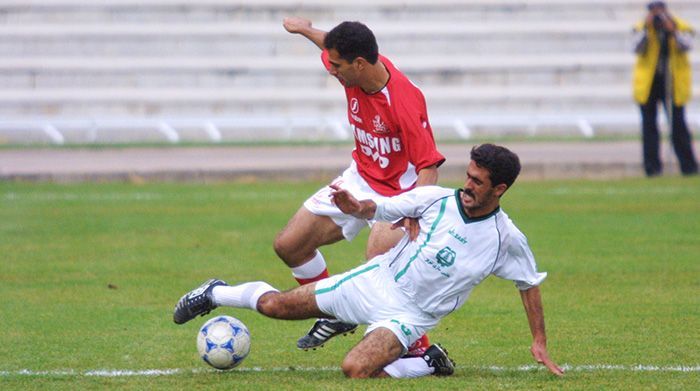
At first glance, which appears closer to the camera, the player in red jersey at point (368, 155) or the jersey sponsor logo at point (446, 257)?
the jersey sponsor logo at point (446, 257)

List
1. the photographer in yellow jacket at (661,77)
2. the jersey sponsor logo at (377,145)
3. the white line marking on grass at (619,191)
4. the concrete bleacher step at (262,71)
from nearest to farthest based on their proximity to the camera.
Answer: the jersey sponsor logo at (377,145) → the white line marking on grass at (619,191) → the photographer in yellow jacket at (661,77) → the concrete bleacher step at (262,71)

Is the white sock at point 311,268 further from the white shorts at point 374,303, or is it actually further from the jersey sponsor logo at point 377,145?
the white shorts at point 374,303

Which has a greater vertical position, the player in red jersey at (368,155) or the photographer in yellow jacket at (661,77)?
the player in red jersey at (368,155)

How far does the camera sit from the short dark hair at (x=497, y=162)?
681 cm

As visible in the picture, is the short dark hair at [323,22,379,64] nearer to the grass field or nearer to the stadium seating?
the grass field

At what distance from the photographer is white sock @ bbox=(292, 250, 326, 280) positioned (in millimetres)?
8484

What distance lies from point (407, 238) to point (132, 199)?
33.3 feet

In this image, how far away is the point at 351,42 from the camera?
7.63 m

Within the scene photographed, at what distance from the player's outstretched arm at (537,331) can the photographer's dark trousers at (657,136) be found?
38.8 feet

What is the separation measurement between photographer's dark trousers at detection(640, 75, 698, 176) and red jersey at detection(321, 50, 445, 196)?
435 inches

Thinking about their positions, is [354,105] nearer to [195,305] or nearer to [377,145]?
[377,145]

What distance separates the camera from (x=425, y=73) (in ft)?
92.6

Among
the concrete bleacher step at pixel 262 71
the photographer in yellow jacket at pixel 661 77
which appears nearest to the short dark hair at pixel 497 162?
the photographer in yellow jacket at pixel 661 77

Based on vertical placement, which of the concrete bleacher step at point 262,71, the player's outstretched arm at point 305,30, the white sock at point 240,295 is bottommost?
the concrete bleacher step at point 262,71
